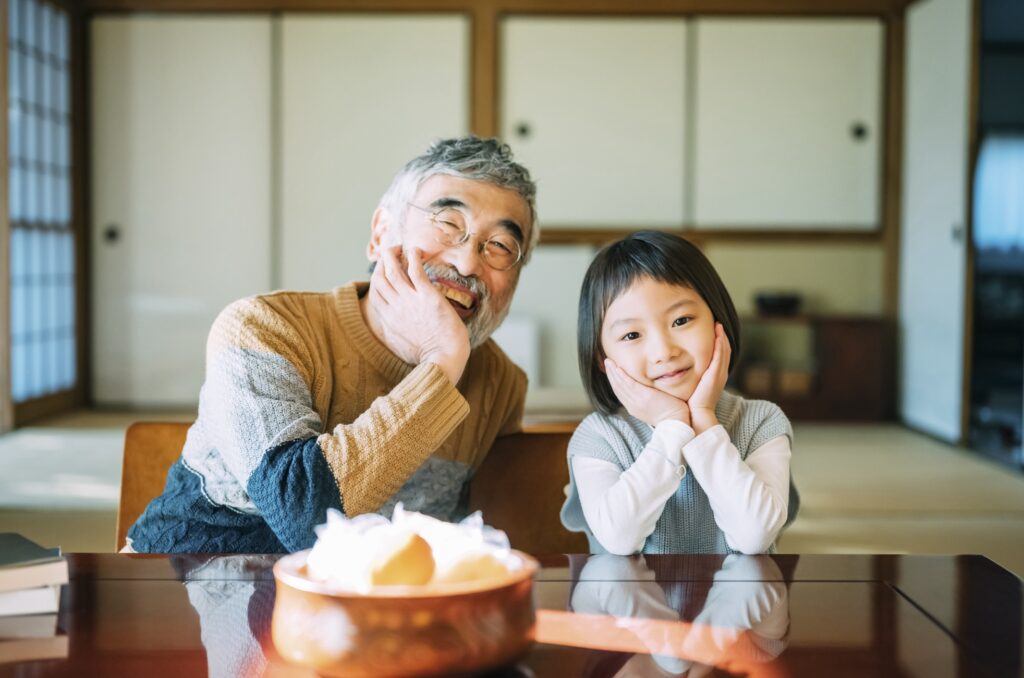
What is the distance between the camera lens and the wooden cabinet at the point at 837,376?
20.2 ft

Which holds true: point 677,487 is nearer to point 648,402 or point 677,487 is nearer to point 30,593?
point 648,402

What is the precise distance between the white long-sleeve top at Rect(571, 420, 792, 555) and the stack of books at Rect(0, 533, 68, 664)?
67cm

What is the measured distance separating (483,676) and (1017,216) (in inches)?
196

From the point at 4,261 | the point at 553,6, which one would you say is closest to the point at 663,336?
the point at 4,261

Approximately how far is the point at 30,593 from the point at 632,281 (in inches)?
35.0

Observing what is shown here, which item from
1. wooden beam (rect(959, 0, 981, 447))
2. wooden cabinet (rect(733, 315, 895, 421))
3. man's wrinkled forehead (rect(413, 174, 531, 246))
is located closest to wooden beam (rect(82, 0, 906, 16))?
wooden beam (rect(959, 0, 981, 447))

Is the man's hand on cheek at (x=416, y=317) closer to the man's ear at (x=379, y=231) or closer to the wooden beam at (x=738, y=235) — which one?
the man's ear at (x=379, y=231)

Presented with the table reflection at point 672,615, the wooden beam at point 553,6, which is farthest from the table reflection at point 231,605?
the wooden beam at point 553,6

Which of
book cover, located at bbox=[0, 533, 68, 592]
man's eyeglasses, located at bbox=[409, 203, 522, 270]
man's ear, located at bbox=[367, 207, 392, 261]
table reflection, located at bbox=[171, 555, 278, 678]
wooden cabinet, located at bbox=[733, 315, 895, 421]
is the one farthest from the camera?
wooden cabinet, located at bbox=[733, 315, 895, 421]

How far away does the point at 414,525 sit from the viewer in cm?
85

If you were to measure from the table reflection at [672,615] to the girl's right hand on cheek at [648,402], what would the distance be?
304 mm

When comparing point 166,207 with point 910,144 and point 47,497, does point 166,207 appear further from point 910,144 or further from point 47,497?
point 910,144

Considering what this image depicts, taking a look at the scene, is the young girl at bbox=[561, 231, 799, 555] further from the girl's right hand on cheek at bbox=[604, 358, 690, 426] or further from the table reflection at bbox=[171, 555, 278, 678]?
the table reflection at bbox=[171, 555, 278, 678]

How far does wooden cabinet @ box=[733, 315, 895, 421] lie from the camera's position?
617cm
